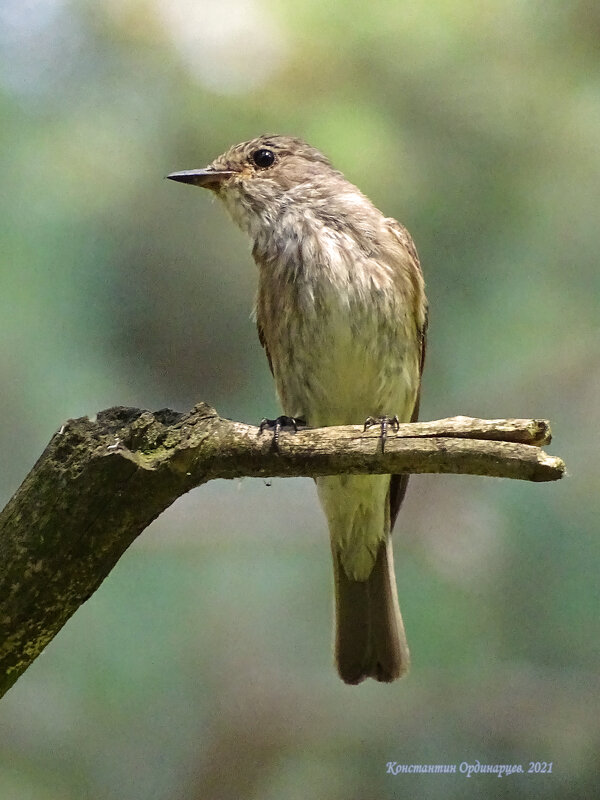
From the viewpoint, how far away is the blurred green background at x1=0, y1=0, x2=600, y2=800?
236cm

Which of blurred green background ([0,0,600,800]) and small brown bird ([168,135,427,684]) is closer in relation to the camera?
small brown bird ([168,135,427,684])

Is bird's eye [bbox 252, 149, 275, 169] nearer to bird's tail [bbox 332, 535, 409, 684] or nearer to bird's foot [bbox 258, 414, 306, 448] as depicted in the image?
bird's foot [bbox 258, 414, 306, 448]

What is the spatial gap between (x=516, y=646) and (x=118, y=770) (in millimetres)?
1085

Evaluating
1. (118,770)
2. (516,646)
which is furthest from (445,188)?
(118,770)

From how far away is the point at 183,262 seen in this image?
2.63 meters

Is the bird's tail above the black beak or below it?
below

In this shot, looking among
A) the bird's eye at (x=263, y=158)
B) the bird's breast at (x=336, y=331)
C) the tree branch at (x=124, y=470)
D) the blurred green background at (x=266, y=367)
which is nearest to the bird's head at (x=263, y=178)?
the bird's eye at (x=263, y=158)

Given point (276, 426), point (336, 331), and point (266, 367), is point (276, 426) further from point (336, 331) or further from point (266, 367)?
point (266, 367)

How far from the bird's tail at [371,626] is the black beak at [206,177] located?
102 cm

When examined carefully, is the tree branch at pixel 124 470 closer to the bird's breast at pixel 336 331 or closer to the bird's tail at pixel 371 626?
the bird's breast at pixel 336 331

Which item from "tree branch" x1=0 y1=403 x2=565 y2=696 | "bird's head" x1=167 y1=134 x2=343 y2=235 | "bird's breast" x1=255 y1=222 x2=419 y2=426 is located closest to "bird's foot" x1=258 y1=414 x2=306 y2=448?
"tree branch" x1=0 y1=403 x2=565 y2=696

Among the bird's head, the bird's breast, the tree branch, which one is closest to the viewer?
the tree branch

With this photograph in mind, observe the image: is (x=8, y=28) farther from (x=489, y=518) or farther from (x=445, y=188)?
(x=489, y=518)

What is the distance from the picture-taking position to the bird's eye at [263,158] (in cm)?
232
